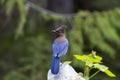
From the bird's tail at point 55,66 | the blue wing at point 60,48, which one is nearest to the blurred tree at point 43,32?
the blue wing at point 60,48

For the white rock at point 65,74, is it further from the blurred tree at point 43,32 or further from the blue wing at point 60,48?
the blurred tree at point 43,32

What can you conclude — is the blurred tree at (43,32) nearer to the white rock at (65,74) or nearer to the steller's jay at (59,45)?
the steller's jay at (59,45)

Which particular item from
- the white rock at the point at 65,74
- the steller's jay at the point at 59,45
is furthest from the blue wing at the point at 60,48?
the white rock at the point at 65,74

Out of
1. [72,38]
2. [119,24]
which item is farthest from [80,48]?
[119,24]

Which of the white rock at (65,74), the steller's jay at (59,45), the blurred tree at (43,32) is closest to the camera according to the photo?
the white rock at (65,74)

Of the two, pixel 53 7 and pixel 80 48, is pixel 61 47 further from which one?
pixel 53 7

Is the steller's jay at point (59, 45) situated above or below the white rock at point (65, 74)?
above

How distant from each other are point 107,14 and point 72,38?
18.0 inches

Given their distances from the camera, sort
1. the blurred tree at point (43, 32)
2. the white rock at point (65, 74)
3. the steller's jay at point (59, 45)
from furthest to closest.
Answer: the blurred tree at point (43, 32)
the steller's jay at point (59, 45)
the white rock at point (65, 74)

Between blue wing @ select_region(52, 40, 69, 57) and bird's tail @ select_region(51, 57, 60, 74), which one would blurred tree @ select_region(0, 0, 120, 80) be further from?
bird's tail @ select_region(51, 57, 60, 74)

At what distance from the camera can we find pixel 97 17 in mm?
5582

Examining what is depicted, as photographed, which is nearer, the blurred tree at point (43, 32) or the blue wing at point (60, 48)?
the blue wing at point (60, 48)

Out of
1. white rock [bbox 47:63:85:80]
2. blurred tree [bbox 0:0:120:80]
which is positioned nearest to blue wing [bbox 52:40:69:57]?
white rock [bbox 47:63:85:80]

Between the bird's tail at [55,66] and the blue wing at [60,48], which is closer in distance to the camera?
the bird's tail at [55,66]
